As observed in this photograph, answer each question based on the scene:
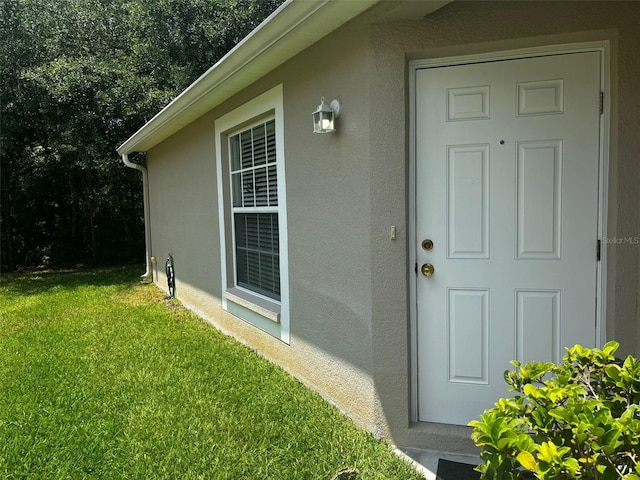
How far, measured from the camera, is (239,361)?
14.2ft

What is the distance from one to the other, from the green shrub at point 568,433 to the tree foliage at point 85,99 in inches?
428

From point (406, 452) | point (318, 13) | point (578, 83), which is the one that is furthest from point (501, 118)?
point (406, 452)

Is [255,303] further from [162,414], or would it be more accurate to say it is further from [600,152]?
[600,152]

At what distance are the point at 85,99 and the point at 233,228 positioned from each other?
7556 mm

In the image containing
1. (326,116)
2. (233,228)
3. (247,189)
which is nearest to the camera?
(326,116)

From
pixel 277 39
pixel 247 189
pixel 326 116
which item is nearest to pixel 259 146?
pixel 247 189

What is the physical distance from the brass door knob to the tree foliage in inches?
381

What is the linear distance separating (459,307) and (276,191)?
2.27m

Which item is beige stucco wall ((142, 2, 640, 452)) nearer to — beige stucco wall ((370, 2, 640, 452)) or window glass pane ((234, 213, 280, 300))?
beige stucco wall ((370, 2, 640, 452))

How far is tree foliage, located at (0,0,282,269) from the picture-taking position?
1045 cm

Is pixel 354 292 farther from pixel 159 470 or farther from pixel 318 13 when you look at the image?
pixel 318 13

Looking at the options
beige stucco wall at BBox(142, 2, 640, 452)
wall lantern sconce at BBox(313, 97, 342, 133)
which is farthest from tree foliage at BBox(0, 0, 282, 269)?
wall lantern sconce at BBox(313, 97, 342, 133)

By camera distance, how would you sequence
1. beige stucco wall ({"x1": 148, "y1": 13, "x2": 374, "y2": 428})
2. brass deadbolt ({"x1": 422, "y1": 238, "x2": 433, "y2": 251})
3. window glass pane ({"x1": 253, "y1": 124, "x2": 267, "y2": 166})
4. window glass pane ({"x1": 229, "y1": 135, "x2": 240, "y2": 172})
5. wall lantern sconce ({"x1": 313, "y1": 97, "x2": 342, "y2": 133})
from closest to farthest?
brass deadbolt ({"x1": 422, "y1": 238, "x2": 433, "y2": 251}), beige stucco wall ({"x1": 148, "y1": 13, "x2": 374, "y2": 428}), wall lantern sconce ({"x1": 313, "y1": 97, "x2": 342, "y2": 133}), window glass pane ({"x1": 253, "y1": 124, "x2": 267, "y2": 166}), window glass pane ({"x1": 229, "y1": 135, "x2": 240, "y2": 172})

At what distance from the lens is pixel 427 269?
2785 mm
